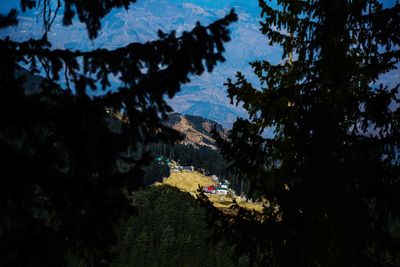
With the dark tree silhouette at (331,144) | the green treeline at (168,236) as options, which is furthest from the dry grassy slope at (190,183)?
the dark tree silhouette at (331,144)

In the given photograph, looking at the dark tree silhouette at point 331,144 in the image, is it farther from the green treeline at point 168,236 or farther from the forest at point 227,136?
the green treeline at point 168,236

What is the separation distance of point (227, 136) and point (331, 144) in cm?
250

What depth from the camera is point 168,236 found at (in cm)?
9825

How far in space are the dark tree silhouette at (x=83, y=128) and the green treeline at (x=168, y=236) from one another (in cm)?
8049

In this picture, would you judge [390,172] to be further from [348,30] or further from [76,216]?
[76,216]

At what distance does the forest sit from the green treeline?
7624cm

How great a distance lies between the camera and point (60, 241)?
540cm

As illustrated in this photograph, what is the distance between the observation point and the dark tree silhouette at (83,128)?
4051 mm

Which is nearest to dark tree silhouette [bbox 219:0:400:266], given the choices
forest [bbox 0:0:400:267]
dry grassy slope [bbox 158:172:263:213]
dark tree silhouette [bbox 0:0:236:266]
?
forest [bbox 0:0:400:267]

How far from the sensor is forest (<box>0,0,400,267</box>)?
14.2 feet

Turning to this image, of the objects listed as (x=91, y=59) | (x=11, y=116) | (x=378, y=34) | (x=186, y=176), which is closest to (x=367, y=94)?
(x=378, y=34)

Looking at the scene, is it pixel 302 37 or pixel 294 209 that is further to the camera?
pixel 302 37

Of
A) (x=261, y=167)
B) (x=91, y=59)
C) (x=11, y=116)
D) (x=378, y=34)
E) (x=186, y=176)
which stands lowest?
(x=11, y=116)

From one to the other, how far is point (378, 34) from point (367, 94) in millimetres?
1558
